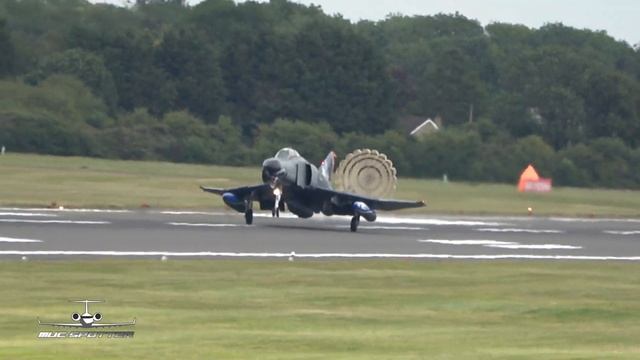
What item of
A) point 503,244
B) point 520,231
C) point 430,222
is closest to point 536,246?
point 503,244

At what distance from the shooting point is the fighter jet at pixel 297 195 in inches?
1697

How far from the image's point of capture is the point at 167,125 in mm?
80188

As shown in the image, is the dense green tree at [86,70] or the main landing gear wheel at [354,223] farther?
the dense green tree at [86,70]

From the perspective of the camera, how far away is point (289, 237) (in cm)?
3919

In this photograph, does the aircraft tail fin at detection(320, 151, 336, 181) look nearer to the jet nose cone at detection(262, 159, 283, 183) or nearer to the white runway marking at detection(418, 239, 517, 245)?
the jet nose cone at detection(262, 159, 283, 183)

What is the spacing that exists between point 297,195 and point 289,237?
493cm

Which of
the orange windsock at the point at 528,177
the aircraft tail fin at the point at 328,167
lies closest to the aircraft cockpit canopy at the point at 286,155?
the aircraft tail fin at the point at 328,167

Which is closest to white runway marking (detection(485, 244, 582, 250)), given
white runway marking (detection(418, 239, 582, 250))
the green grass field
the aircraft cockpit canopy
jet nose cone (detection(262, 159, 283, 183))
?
white runway marking (detection(418, 239, 582, 250))

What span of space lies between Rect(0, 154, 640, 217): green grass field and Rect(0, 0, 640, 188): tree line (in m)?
3.88

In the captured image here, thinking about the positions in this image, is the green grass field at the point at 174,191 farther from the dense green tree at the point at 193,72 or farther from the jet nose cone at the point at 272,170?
the dense green tree at the point at 193,72

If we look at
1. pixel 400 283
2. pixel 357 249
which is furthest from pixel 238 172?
pixel 400 283

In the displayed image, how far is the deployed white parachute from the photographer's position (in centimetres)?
4756

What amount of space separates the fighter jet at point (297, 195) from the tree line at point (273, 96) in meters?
31.6

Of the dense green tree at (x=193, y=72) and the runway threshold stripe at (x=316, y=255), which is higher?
the dense green tree at (x=193, y=72)
